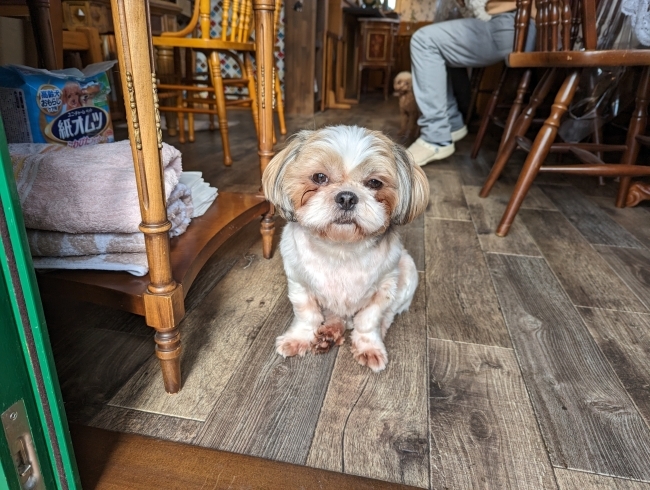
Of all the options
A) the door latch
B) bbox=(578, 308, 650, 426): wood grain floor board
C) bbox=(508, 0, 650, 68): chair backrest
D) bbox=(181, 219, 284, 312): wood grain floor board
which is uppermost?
bbox=(508, 0, 650, 68): chair backrest

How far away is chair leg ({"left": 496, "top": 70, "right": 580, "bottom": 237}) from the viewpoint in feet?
5.81

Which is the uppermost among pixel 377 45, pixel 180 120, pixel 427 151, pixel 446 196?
pixel 377 45

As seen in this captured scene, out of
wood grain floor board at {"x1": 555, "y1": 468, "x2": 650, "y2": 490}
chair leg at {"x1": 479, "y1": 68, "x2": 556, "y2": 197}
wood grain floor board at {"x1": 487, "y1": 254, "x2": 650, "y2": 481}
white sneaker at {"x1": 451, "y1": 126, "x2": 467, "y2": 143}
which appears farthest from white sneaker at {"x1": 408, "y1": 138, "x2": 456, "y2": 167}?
wood grain floor board at {"x1": 555, "y1": 468, "x2": 650, "y2": 490}

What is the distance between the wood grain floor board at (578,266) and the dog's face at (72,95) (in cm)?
157

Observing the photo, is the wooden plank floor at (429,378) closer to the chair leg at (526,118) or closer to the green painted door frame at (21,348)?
the green painted door frame at (21,348)

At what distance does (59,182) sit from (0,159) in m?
0.48

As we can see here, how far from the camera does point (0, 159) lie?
50 cm

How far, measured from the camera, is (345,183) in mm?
1007

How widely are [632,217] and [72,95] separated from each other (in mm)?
2377

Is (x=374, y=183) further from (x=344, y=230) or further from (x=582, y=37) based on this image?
(x=582, y=37)

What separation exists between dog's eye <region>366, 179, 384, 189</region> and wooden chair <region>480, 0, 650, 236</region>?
3.57 feet

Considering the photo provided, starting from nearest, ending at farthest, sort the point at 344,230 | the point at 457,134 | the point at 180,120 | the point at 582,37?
the point at 344,230 < the point at 582,37 < the point at 180,120 < the point at 457,134

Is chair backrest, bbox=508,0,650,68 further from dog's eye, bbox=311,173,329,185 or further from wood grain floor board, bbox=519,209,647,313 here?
dog's eye, bbox=311,173,329,185

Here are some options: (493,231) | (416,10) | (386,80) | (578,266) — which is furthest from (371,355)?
(416,10)
